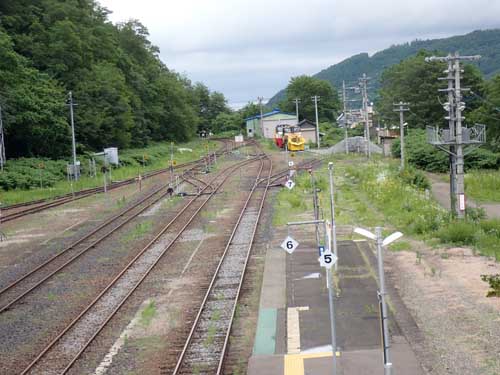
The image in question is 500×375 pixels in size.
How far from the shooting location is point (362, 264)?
16453 millimetres

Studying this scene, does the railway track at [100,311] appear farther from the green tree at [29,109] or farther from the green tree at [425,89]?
the green tree at [425,89]

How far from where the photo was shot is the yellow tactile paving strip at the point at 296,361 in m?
9.88

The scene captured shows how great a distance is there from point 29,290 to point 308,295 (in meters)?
6.37

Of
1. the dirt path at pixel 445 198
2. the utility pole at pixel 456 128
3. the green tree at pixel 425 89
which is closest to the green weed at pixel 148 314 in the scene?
the utility pole at pixel 456 128

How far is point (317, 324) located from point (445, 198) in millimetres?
23294

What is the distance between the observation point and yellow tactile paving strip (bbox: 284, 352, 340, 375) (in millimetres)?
9883

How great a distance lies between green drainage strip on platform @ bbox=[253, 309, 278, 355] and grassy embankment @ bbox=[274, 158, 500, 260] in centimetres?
719

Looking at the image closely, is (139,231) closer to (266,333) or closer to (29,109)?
(266,333)

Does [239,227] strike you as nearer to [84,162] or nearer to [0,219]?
[0,219]

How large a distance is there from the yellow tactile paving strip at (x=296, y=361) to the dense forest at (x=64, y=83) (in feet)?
108

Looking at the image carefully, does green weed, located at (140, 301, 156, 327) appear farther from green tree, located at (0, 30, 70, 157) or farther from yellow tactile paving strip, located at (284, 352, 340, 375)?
green tree, located at (0, 30, 70, 157)

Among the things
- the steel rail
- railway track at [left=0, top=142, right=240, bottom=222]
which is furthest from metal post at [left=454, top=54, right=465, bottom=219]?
railway track at [left=0, top=142, right=240, bottom=222]

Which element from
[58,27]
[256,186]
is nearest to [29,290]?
[256,186]

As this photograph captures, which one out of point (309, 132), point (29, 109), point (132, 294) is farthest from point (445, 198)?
point (309, 132)
